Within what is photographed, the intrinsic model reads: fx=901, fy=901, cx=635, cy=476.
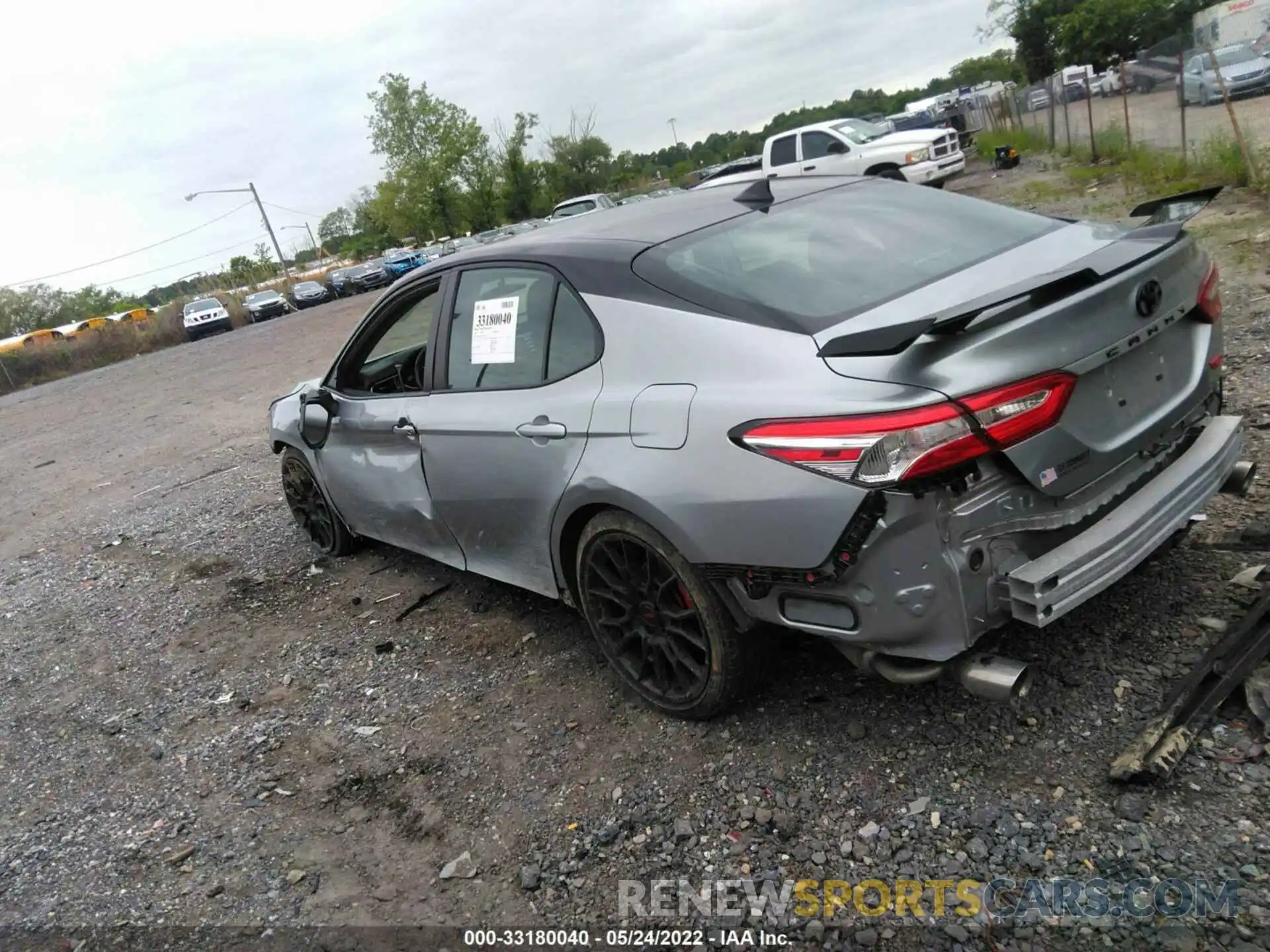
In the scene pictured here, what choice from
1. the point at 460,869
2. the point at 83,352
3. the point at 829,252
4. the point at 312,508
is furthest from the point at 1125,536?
the point at 83,352

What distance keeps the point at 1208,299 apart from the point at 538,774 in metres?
2.64

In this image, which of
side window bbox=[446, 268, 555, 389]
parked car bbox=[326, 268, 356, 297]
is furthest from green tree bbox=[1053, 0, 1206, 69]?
side window bbox=[446, 268, 555, 389]

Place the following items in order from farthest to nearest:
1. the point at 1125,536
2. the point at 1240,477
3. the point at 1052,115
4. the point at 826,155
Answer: the point at 1052,115 → the point at 826,155 → the point at 1240,477 → the point at 1125,536

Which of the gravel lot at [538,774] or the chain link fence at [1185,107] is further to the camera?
the chain link fence at [1185,107]

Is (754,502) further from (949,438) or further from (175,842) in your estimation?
(175,842)

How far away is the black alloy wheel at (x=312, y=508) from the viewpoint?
5223mm

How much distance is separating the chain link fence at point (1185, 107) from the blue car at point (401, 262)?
84.9ft

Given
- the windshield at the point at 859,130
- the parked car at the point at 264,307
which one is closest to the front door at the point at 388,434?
the windshield at the point at 859,130

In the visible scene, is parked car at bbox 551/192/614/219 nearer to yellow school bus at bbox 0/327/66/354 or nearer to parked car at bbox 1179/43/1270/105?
parked car at bbox 1179/43/1270/105

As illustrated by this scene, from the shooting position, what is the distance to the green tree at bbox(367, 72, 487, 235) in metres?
55.1

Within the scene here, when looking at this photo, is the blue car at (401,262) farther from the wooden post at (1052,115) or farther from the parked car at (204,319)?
→ the wooden post at (1052,115)

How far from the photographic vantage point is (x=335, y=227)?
101 m

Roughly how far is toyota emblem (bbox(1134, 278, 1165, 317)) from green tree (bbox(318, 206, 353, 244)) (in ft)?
345

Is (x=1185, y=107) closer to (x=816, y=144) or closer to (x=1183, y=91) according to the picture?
(x=1183, y=91)
